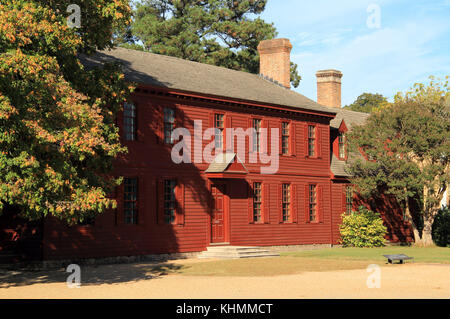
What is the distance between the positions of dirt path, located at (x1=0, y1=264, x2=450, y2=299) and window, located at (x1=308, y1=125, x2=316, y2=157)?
43.5 ft

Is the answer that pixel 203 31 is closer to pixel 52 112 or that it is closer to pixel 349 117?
pixel 349 117

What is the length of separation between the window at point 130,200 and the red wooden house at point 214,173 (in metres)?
0.04

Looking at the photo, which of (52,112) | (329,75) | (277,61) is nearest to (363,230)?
(277,61)

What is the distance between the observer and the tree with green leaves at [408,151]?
106 feet

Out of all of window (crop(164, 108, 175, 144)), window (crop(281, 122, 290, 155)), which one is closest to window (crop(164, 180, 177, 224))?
window (crop(164, 108, 175, 144))

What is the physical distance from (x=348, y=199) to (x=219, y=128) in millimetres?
10356

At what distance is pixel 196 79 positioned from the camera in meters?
30.4

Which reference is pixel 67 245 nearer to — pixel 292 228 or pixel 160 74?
pixel 160 74

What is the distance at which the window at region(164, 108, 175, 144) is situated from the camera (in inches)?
1077

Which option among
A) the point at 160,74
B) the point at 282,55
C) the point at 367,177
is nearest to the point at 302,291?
the point at 160,74

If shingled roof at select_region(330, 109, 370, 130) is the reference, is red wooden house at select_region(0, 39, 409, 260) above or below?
below

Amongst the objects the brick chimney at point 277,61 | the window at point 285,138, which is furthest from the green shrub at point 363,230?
the brick chimney at point 277,61

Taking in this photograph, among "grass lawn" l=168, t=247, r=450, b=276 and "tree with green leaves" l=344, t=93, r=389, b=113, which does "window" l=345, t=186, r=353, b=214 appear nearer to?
"grass lawn" l=168, t=247, r=450, b=276

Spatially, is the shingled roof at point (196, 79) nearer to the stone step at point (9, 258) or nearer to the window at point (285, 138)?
the window at point (285, 138)
